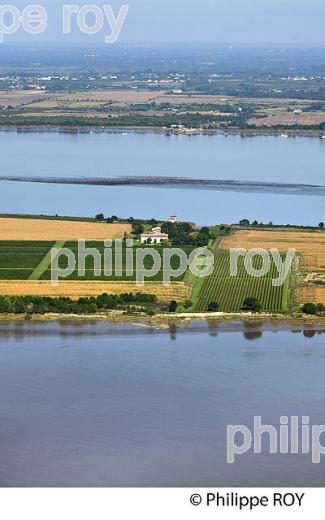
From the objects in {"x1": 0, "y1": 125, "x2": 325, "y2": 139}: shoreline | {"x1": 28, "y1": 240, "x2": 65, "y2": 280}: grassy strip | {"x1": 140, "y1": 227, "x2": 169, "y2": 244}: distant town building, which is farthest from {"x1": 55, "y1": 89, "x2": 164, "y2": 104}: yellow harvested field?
{"x1": 28, "y1": 240, "x2": 65, "y2": 280}: grassy strip

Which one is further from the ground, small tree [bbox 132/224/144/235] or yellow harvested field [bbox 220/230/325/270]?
small tree [bbox 132/224/144/235]

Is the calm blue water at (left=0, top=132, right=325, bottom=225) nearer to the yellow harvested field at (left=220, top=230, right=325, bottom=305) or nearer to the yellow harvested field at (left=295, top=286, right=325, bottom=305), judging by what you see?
the yellow harvested field at (left=220, top=230, right=325, bottom=305)

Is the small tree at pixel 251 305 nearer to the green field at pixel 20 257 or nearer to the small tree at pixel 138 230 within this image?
the green field at pixel 20 257

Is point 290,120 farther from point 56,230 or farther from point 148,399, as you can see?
point 148,399

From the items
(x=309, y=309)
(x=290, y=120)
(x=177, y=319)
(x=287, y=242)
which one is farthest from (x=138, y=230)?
(x=290, y=120)
